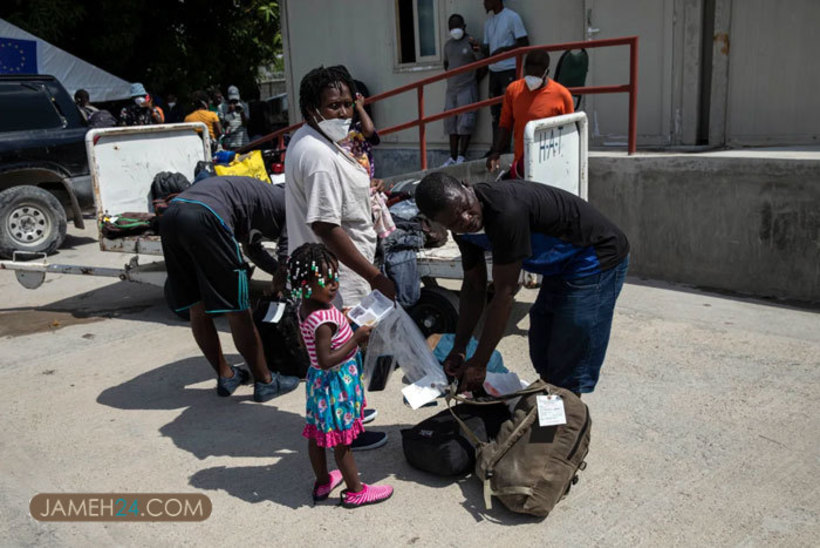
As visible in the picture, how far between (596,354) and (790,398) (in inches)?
62.5

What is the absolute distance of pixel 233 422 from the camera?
460cm

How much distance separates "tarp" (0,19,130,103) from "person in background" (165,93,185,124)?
0.94 metres

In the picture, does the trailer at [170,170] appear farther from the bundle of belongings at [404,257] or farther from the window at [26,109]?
the window at [26,109]

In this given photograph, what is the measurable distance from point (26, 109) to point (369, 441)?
7.74 metres

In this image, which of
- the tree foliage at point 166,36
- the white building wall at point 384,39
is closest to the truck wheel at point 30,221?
the white building wall at point 384,39

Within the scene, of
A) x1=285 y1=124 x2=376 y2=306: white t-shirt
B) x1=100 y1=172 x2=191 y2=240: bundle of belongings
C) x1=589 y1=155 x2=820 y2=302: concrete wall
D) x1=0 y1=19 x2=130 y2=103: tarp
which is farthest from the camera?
x1=0 y1=19 x2=130 y2=103: tarp

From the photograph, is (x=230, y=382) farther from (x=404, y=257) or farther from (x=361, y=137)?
(x=361, y=137)

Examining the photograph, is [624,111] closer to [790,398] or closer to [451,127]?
[451,127]

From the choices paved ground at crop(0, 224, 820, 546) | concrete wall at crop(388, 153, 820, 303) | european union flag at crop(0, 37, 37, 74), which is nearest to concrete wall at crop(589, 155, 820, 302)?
concrete wall at crop(388, 153, 820, 303)

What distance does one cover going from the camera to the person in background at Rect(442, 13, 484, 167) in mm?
10172

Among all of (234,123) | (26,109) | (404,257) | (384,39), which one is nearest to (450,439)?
(404,257)

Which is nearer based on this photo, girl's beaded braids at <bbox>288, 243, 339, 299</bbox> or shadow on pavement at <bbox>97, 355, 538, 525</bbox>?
girl's beaded braids at <bbox>288, 243, 339, 299</bbox>

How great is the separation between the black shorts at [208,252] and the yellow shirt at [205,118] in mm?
8073

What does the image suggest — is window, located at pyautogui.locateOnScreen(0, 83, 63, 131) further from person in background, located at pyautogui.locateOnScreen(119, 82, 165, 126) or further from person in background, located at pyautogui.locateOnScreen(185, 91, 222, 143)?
person in background, located at pyautogui.locateOnScreen(185, 91, 222, 143)
